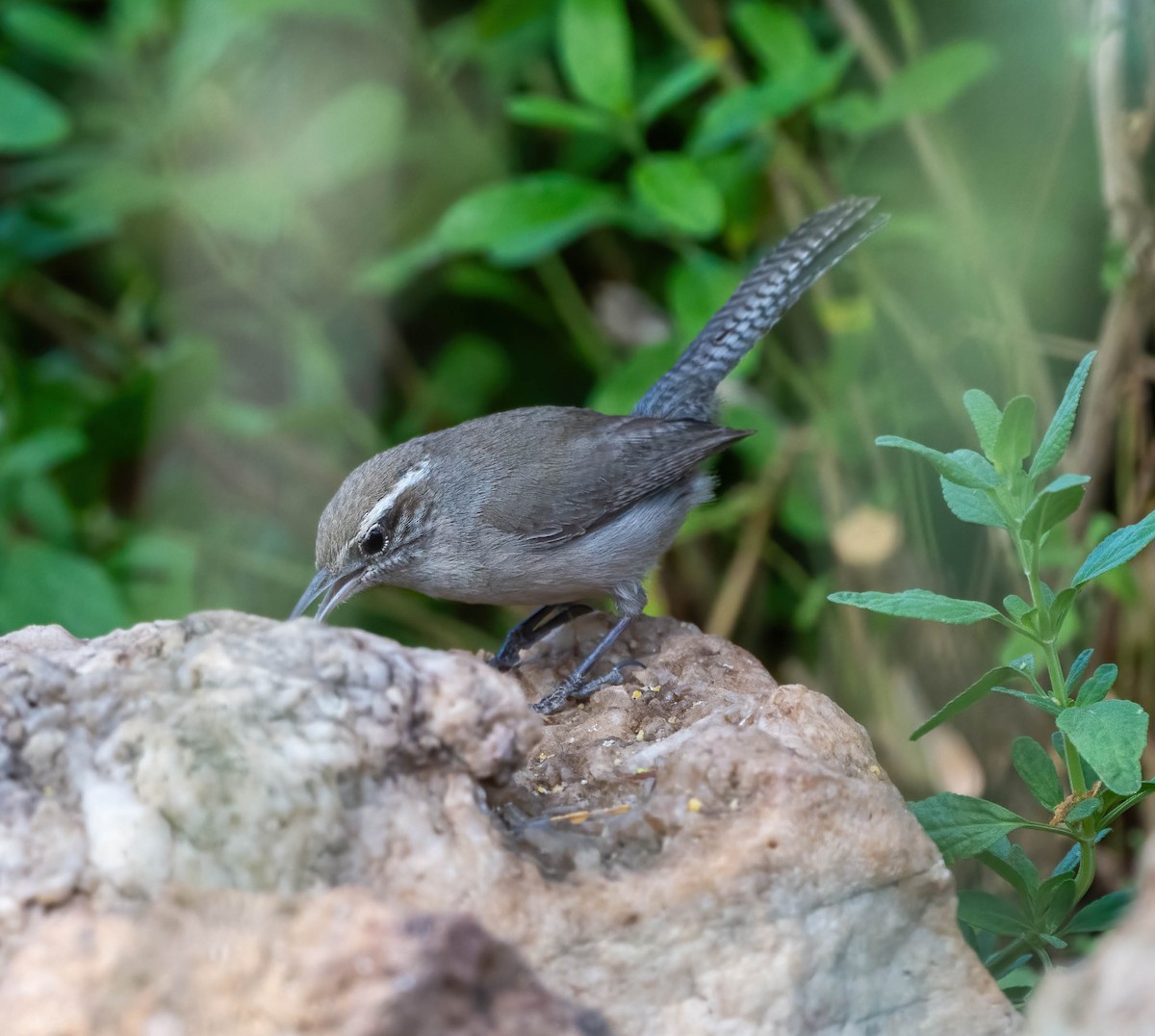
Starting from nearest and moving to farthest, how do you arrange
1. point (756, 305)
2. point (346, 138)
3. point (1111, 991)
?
point (1111, 991)
point (756, 305)
point (346, 138)

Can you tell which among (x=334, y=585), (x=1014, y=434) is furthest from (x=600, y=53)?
(x=1014, y=434)

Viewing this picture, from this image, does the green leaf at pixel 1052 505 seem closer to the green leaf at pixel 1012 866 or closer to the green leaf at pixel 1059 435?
the green leaf at pixel 1059 435

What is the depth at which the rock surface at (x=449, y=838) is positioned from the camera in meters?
1.91

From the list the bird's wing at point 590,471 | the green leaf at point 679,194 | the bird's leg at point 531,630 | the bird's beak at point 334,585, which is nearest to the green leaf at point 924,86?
the green leaf at point 679,194

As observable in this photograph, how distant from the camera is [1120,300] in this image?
4613 millimetres

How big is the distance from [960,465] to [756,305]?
8.09ft

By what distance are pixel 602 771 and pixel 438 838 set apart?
22.9 inches

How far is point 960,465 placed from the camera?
2.42 m

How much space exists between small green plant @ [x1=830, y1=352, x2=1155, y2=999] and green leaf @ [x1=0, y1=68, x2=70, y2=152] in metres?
3.69

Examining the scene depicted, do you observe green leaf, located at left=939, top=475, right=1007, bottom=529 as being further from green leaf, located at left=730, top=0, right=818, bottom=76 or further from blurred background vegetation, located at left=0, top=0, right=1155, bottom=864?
green leaf, located at left=730, top=0, right=818, bottom=76

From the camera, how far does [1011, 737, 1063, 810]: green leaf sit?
257 cm

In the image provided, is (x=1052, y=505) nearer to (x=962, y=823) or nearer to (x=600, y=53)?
(x=962, y=823)

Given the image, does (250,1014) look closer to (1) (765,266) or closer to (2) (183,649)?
(2) (183,649)

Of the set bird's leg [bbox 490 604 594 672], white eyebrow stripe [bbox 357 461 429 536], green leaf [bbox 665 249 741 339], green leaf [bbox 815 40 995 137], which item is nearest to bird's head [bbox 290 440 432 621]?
white eyebrow stripe [bbox 357 461 429 536]
